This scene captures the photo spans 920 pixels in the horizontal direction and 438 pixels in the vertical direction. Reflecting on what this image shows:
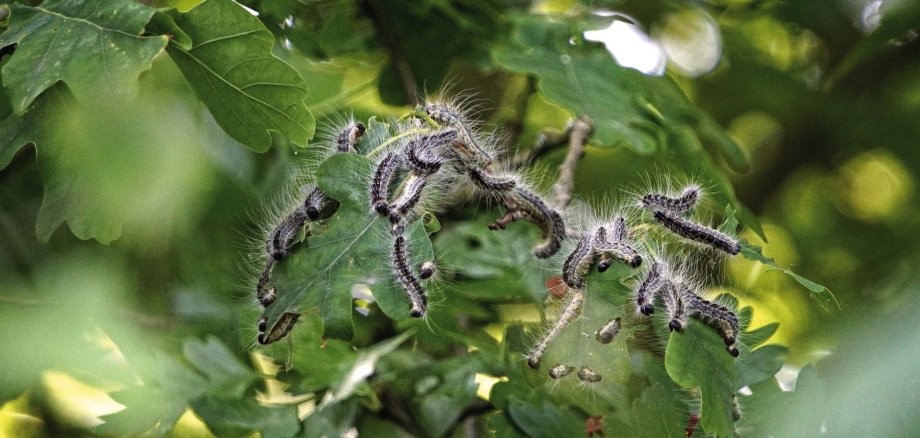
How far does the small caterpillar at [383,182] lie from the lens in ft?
4.76

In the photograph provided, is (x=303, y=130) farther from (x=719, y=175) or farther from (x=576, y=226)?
(x=719, y=175)

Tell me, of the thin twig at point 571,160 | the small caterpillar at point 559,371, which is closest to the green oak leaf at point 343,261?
the small caterpillar at point 559,371

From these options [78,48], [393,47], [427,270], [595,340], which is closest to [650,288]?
[595,340]

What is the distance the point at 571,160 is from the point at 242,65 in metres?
0.89

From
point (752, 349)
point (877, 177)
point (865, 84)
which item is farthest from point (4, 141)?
point (877, 177)

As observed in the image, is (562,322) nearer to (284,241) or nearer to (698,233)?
(698,233)

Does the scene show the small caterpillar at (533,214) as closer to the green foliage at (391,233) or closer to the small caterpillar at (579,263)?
the green foliage at (391,233)

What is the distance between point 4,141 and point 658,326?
1.14 m

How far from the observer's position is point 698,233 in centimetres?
155

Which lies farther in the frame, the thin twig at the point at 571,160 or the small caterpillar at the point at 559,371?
the thin twig at the point at 571,160

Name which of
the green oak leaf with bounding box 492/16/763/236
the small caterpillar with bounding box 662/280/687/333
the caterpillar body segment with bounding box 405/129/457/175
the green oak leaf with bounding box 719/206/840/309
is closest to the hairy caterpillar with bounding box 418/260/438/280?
the caterpillar body segment with bounding box 405/129/457/175

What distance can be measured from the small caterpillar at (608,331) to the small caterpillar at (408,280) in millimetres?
300

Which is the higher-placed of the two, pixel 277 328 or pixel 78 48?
pixel 78 48

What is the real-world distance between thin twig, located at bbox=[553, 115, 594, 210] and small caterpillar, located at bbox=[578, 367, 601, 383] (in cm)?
39
